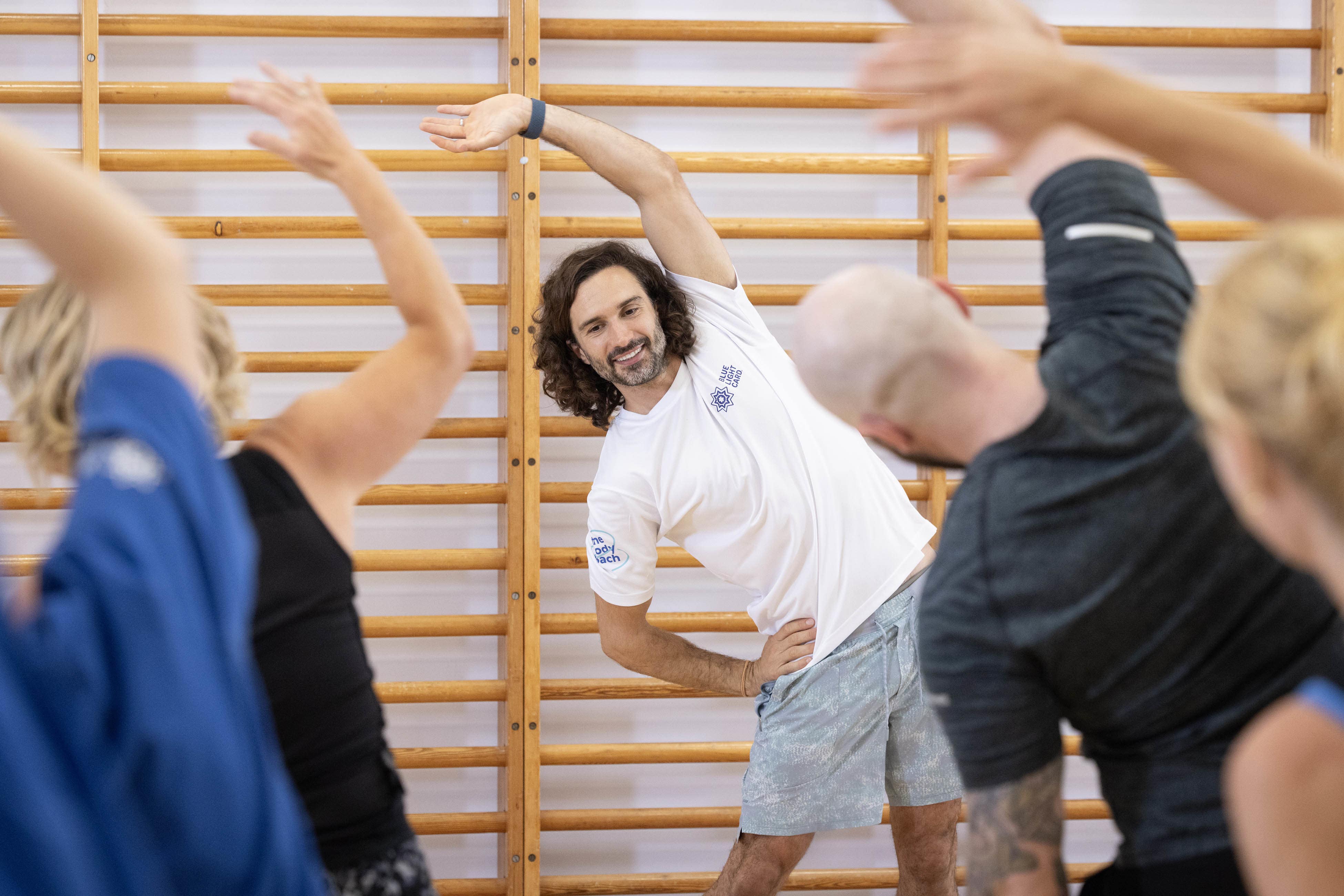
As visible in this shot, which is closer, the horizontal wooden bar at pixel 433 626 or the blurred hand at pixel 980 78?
the blurred hand at pixel 980 78

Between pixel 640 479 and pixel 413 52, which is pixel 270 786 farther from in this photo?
pixel 413 52

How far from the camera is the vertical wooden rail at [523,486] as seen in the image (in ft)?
9.93

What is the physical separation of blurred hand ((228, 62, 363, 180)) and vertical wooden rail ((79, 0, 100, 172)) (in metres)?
1.99

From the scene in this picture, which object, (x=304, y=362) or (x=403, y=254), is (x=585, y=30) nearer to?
(x=304, y=362)

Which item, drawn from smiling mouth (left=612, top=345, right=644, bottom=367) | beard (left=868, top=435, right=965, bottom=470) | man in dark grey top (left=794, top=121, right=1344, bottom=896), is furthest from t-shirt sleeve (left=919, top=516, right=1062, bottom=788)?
smiling mouth (left=612, top=345, right=644, bottom=367)

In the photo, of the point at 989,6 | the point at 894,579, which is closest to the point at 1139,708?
the point at 989,6

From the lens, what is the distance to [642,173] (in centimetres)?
264

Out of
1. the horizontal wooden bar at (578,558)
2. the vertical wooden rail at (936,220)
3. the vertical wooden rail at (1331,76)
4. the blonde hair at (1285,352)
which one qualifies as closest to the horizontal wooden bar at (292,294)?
the horizontal wooden bar at (578,558)

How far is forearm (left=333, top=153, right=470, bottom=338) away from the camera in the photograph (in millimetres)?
1302

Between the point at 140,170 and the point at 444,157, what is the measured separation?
2.80ft

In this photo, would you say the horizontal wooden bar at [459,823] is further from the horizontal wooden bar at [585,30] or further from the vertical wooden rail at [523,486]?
the horizontal wooden bar at [585,30]

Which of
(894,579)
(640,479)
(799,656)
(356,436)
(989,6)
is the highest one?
(989,6)

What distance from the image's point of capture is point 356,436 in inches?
49.8

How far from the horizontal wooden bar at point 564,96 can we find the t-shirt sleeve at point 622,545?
122 centimetres
